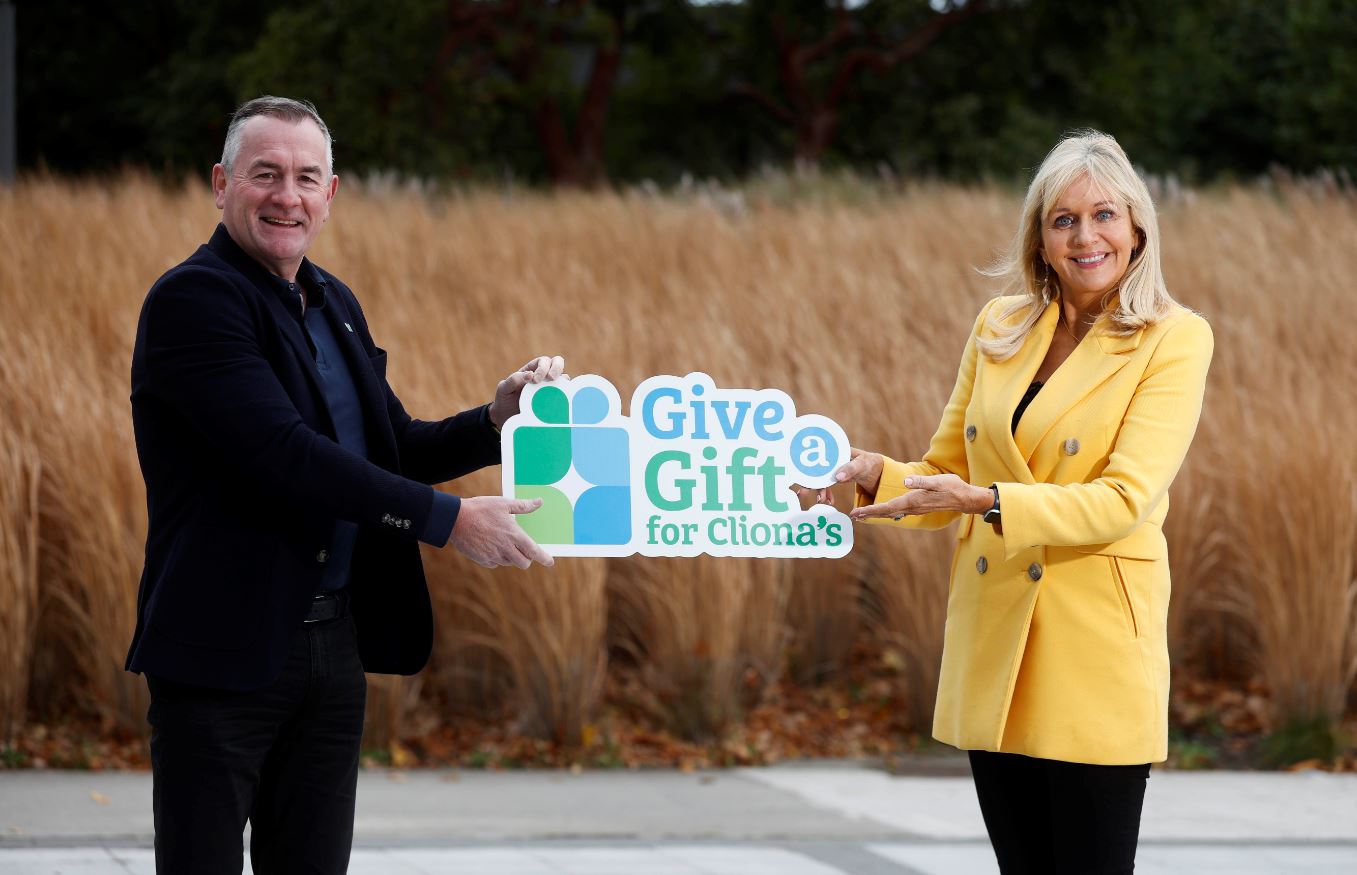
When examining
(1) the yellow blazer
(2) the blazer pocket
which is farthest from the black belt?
(2) the blazer pocket

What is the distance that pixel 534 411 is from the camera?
3.52 m

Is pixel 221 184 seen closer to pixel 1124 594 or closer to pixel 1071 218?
pixel 1071 218

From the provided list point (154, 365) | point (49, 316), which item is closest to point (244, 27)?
point (49, 316)

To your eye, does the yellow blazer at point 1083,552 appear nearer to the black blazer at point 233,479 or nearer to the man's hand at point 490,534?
the man's hand at point 490,534

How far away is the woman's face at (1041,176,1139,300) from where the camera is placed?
3191mm

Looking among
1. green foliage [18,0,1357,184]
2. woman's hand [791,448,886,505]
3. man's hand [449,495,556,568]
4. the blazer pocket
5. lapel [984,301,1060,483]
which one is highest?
green foliage [18,0,1357,184]

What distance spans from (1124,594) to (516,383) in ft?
4.23

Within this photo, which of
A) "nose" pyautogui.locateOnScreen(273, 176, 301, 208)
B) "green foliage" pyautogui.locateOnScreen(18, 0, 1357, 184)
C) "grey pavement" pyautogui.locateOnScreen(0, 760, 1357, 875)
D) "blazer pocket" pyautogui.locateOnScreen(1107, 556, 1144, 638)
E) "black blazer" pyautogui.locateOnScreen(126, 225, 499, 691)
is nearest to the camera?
"black blazer" pyautogui.locateOnScreen(126, 225, 499, 691)

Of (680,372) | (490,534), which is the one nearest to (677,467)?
(490,534)

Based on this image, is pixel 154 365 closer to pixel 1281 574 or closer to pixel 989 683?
pixel 989 683

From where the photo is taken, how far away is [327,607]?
311cm

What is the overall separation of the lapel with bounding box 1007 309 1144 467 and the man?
0.96 m

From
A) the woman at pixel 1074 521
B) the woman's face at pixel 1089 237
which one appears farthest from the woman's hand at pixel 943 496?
the woman's face at pixel 1089 237

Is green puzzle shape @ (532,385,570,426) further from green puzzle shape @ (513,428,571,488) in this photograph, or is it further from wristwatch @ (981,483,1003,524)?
wristwatch @ (981,483,1003,524)
